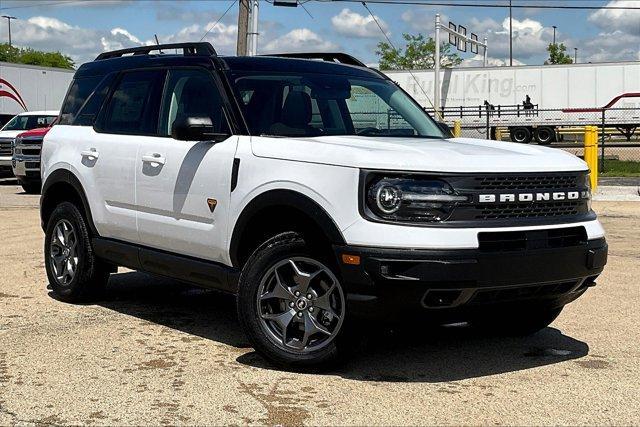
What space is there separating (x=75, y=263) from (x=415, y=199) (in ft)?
11.6

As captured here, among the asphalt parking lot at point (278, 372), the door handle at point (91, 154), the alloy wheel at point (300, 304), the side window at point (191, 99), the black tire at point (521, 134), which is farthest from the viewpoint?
the black tire at point (521, 134)

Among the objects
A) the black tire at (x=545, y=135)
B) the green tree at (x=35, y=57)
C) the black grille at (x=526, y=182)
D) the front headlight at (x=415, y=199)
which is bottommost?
the front headlight at (x=415, y=199)

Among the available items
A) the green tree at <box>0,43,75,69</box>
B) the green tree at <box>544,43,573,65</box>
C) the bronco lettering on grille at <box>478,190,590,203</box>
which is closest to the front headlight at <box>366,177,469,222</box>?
the bronco lettering on grille at <box>478,190,590,203</box>

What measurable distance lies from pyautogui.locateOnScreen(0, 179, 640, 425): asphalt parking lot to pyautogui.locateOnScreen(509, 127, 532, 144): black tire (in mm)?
33859

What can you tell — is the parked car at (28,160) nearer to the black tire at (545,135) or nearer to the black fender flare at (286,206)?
the black fender flare at (286,206)

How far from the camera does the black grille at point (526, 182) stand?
5055mm

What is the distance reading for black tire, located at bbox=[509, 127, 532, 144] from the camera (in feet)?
134

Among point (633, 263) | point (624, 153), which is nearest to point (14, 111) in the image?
point (624, 153)

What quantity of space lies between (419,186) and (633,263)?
5.55 m

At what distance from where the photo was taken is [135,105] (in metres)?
6.93

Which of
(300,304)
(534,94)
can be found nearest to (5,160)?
(300,304)

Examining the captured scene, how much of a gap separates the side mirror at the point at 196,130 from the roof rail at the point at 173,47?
26.8 inches

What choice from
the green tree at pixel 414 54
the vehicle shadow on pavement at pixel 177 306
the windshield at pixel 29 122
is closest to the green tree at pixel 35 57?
the green tree at pixel 414 54

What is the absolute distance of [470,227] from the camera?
4941mm
